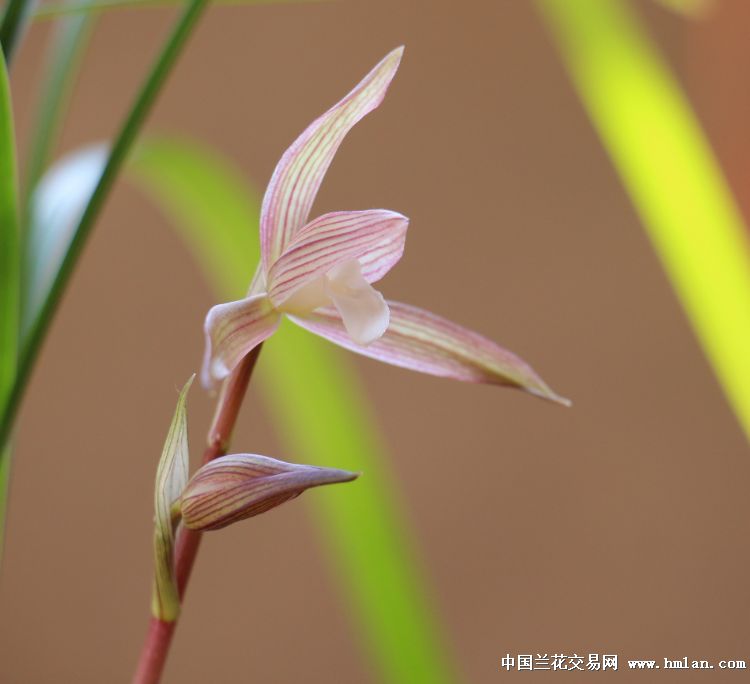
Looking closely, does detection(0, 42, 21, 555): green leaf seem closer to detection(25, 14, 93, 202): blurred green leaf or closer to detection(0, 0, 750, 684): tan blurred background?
detection(25, 14, 93, 202): blurred green leaf

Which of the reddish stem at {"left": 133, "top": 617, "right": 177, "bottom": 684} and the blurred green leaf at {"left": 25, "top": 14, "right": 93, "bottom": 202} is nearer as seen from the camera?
the reddish stem at {"left": 133, "top": 617, "right": 177, "bottom": 684}

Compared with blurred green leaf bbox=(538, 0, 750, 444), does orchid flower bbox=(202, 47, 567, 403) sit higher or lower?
lower

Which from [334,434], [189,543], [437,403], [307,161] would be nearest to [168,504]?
[189,543]

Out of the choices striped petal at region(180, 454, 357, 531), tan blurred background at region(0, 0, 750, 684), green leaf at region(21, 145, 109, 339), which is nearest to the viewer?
striped petal at region(180, 454, 357, 531)

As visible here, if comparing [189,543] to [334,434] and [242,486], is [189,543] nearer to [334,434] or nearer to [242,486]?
[242,486]

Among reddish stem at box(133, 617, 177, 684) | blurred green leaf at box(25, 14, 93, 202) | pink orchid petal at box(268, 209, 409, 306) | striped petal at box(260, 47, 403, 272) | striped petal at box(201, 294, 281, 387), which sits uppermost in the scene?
blurred green leaf at box(25, 14, 93, 202)

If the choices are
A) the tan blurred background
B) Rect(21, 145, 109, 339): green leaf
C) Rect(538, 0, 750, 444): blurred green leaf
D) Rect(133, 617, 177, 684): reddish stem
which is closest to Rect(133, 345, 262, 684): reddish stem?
Rect(133, 617, 177, 684): reddish stem

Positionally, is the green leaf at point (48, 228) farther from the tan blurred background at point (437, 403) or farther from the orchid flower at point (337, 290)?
the tan blurred background at point (437, 403)
